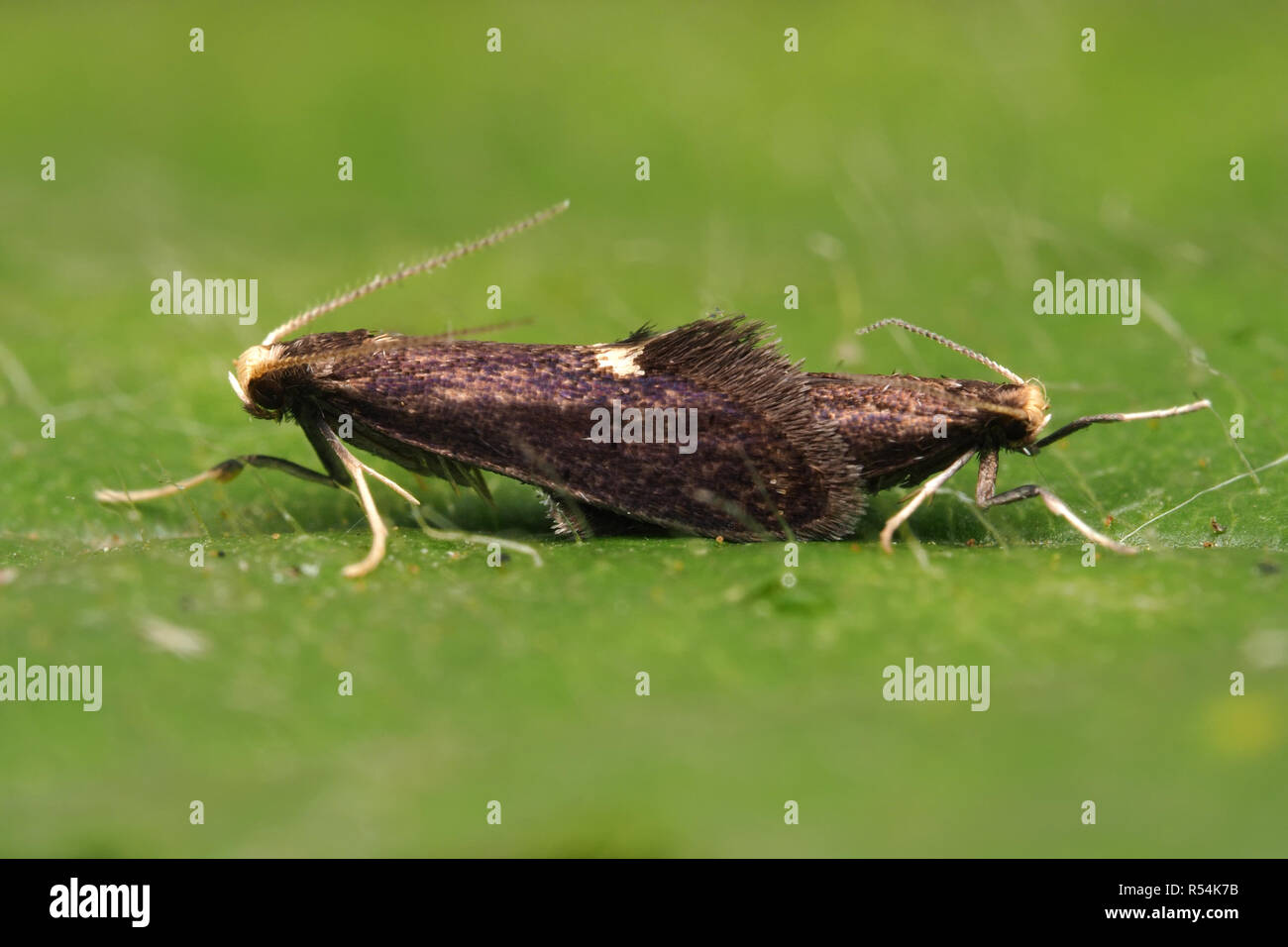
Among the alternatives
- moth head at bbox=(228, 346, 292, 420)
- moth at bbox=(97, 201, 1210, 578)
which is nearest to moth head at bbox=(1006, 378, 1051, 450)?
→ moth at bbox=(97, 201, 1210, 578)

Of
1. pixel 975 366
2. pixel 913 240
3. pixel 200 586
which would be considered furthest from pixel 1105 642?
pixel 913 240

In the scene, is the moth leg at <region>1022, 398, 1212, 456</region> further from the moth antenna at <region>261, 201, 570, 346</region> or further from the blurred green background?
the moth antenna at <region>261, 201, 570, 346</region>

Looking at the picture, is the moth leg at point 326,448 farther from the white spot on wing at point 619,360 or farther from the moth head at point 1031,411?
the moth head at point 1031,411

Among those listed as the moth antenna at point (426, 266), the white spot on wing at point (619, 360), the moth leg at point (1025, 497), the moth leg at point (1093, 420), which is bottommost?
the moth leg at point (1025, 497)

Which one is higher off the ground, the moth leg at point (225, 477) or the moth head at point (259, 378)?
the moth head at point (259, 378)

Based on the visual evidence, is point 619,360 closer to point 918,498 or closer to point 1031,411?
point 918,498

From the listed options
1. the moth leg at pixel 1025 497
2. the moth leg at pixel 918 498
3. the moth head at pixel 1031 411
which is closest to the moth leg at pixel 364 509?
the moth leg at pixel 918 498
